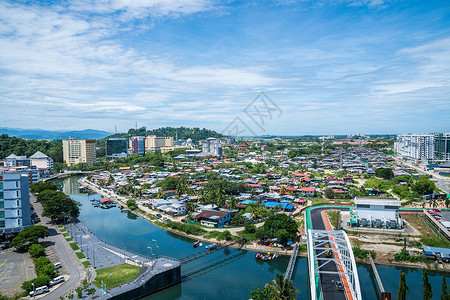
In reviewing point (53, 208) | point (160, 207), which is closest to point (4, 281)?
point (53, 208)

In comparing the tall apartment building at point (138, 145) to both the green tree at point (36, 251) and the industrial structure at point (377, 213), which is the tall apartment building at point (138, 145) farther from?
the industrial structure at point (377, 213)

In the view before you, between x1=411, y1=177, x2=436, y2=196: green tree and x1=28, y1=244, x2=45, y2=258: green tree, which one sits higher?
x1=411, y1=177, x2=436, y2=196: green tree

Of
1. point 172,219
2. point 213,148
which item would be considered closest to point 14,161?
point 172,219

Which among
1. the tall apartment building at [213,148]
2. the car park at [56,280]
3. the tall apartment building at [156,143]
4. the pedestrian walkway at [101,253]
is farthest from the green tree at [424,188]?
the tall apartment building at [156,143]

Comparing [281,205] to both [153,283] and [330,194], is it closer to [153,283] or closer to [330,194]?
[330,194]

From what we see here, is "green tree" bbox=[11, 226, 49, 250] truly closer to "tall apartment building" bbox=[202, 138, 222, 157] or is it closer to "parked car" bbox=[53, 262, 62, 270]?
"parked car" bbox=[53, 262, 62, 270]

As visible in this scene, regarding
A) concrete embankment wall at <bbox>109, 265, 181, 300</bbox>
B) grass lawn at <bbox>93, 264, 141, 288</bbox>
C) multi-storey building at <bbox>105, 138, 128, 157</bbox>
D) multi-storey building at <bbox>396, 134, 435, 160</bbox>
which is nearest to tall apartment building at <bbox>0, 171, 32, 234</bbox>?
grass lawn at <bbox>93, 264, 141, 288</bbox>
